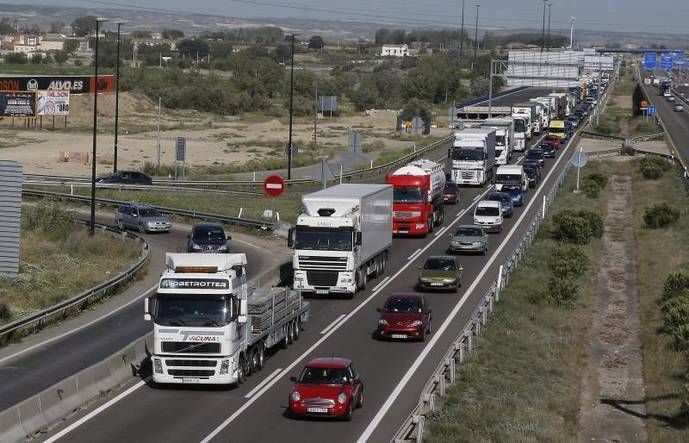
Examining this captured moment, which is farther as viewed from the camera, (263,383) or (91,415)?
(263,383)

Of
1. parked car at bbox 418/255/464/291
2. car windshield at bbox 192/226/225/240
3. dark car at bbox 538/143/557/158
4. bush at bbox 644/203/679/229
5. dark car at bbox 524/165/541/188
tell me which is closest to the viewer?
parked car at bbox 418/255/464/291

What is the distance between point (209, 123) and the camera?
153 metres

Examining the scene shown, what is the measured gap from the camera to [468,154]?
75.6 m

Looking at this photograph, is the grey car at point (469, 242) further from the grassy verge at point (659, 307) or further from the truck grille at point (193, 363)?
the truck grille at point (193, 363)

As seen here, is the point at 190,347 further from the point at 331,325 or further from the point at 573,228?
the point at 573,228

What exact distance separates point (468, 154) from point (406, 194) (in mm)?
20102

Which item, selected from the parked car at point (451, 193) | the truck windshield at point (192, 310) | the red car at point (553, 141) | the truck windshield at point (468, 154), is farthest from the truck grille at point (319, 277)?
the red car at point (553, 141)

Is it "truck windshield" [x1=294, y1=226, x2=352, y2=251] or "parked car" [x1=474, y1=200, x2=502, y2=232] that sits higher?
"truck windshield" [x1=294, y1=226, x2=352, y2=251]

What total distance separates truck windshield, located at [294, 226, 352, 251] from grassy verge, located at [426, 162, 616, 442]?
18.5 ft

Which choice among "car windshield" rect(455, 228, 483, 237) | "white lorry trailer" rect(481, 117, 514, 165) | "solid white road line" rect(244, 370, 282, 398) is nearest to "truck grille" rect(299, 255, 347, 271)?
"solid white road line" rect(244, 370, 282, 398)

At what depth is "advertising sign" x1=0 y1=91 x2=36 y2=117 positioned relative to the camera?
117 m

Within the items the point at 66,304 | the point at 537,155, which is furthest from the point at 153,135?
the point at 66,304

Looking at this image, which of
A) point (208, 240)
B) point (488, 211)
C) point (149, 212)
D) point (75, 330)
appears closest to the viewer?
point (75, 330)

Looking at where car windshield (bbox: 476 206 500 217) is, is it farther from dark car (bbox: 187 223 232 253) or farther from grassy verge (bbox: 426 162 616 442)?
dark car (bbox: 187 223 232 253)
